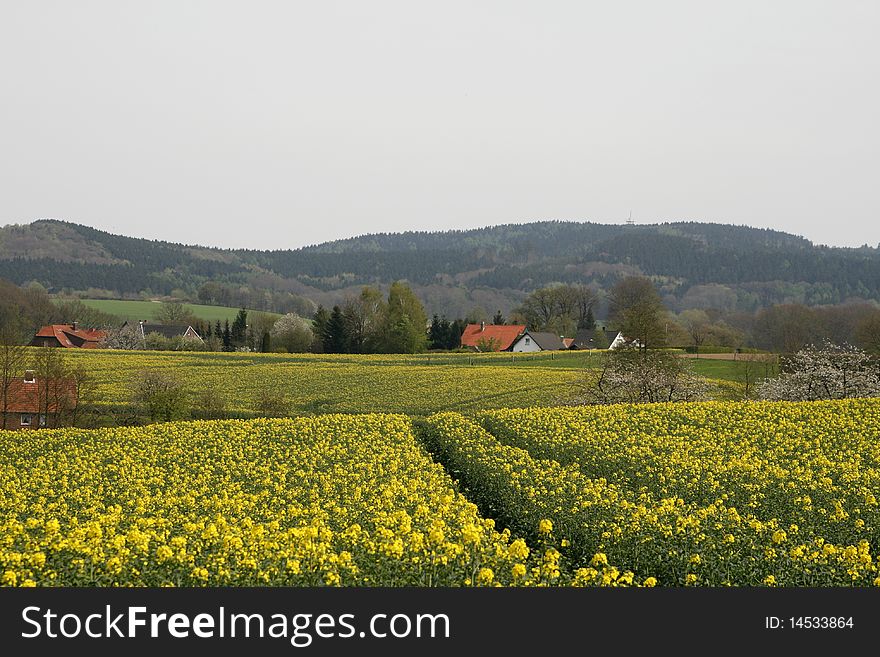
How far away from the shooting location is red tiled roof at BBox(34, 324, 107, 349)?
320 ft

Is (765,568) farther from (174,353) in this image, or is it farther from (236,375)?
(174,353)

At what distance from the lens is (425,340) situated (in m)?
81.9

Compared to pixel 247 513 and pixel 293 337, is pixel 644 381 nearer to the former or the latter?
pixel 247 513

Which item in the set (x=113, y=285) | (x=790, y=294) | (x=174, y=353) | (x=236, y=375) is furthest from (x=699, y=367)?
(x=113, y=285)

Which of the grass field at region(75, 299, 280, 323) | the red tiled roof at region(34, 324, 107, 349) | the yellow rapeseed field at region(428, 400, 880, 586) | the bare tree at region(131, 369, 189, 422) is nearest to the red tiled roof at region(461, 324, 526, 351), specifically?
the grass field at region(75, 299, 280, 323)

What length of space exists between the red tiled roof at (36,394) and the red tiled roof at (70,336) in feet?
186

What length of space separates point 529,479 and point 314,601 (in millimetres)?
11277

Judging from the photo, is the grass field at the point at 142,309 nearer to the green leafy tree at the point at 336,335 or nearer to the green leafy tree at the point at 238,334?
the green leafy tree at the point at 238,334

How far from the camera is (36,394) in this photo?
4150 centimetres

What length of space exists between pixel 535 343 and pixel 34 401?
65164mm

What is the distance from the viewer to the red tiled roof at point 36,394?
3941 cm

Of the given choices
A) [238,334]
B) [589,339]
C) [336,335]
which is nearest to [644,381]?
[336,335]

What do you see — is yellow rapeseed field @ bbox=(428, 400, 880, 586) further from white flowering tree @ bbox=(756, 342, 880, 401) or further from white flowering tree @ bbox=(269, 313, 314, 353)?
white flowering tree @ bbox=(269, 313, 314, 353)

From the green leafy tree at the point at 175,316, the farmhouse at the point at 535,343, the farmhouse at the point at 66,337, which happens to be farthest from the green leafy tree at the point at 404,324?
the green leafy tree at the point at 175,316
